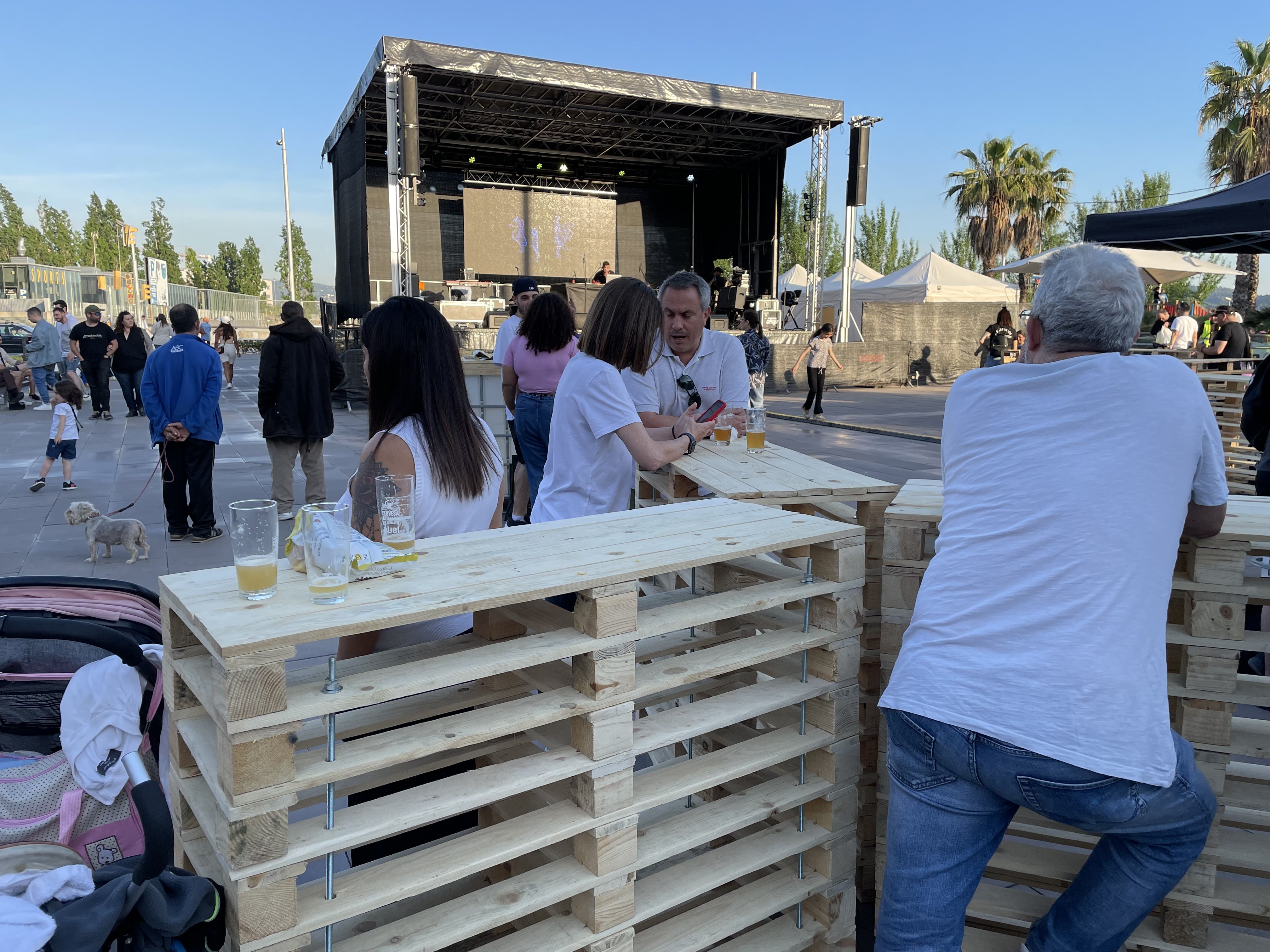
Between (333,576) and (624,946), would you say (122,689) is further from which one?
(624,946)

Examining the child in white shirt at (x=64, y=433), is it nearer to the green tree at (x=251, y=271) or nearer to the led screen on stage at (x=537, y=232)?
the led screen on stage at (x=537, y=232)

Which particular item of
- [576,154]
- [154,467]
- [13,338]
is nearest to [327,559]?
[154,467]

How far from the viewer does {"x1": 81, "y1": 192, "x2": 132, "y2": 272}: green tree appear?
50.2 meters

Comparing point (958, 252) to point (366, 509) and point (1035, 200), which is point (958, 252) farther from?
point (366, 509)

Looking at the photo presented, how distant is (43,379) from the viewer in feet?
48.9

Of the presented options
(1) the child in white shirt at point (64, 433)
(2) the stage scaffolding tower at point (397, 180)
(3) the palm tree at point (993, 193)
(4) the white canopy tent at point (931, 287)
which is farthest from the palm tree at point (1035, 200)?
(1) the child in white shirt at point (64, 433)

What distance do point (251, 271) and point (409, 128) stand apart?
4920 centimetres

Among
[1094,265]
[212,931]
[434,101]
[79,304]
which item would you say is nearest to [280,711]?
[212,931]

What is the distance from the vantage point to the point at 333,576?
1.47 m

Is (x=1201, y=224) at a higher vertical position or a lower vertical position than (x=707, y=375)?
higher

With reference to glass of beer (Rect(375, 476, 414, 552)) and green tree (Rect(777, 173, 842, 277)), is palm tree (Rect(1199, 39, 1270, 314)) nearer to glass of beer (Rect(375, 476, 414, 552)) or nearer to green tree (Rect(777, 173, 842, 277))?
green tree (Rect(777, 173, 842, 277))

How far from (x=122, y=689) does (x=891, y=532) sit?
1863 mm

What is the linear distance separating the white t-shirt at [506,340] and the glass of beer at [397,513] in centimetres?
392

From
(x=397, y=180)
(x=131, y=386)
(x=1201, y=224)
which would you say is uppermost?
(x=397, y=180)
